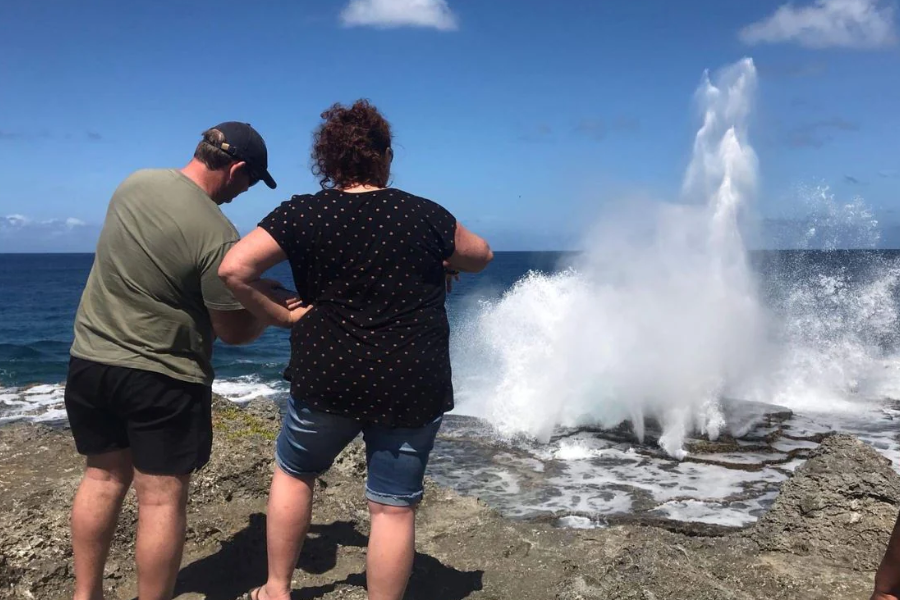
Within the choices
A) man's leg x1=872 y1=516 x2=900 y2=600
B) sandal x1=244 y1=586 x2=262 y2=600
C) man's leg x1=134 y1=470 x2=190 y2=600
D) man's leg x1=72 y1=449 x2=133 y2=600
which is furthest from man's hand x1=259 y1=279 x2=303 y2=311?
man's leg x1=872 y1=516 x2=900 y2=600

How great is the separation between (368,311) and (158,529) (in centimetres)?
106

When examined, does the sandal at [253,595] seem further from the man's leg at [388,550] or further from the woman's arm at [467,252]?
the woman's arm at [467,252]

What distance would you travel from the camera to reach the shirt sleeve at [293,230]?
2.29 m

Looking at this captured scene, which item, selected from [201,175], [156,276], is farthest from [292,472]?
[201,175]

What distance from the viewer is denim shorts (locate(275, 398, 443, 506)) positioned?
7.84 ft

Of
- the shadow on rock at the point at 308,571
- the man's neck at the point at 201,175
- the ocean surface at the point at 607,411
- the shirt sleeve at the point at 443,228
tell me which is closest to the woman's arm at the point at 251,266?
the man's neck at the point at 201,175

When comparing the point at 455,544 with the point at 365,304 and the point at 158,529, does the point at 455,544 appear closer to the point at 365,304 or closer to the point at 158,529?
the point at 158,529

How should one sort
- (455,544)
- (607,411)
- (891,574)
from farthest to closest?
(607,411) < (455,544) < (891,574)

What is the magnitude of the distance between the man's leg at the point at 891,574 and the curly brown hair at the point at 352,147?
6.69ft

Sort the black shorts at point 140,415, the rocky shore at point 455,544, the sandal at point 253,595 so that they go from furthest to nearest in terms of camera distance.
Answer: the rocky shore at point 455,544, the sandal at point 253,595, the black shorts at point 140,415

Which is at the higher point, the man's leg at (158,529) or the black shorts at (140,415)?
the black shorts at (140,415)

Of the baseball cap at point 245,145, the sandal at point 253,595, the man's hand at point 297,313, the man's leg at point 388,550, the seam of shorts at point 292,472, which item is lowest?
the sandal at point 253,595

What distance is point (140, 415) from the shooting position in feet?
7.84

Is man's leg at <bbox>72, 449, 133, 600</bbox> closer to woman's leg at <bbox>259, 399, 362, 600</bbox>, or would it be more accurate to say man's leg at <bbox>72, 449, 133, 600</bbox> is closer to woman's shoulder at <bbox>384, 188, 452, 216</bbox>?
woman's leg at <bbox>259, 399, 362, 600</bbox>
